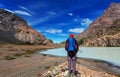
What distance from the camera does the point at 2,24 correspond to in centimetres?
19712

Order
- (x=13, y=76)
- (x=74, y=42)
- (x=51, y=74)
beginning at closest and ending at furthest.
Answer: (x=74, y=42) < (x=51, y=74) < (x=13, y=76)

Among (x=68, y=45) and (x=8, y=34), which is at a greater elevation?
(x=8, y=34)

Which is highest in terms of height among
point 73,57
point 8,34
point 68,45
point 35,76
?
point 8,34

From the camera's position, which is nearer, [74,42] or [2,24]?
[74,42]

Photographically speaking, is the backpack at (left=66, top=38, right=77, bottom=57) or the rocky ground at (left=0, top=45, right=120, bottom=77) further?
the rocky ground at (left=0, top=45, right=120, bottom=77)

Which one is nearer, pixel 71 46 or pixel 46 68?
pixel 71 46

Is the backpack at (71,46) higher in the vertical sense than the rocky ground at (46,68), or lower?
higher

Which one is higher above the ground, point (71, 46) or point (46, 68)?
point (71, 46)

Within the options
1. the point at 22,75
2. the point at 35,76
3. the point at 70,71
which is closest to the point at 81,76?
the point at 70,71

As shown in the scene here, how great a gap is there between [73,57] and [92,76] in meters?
3.08

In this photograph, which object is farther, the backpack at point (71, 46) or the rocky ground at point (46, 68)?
the rocky ground at point (46, 68)

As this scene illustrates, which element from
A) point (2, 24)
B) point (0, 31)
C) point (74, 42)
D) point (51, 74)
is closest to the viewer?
point (74, 42)

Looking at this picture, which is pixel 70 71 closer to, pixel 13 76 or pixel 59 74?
pixel 59 74

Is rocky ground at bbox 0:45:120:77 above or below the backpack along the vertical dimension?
below
